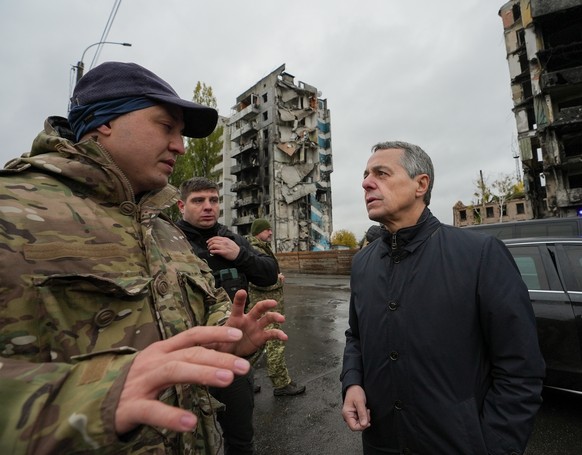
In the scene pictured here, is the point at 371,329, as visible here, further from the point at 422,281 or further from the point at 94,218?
the point at 94,218

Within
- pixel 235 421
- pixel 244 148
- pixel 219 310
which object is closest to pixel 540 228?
pixel 235 421

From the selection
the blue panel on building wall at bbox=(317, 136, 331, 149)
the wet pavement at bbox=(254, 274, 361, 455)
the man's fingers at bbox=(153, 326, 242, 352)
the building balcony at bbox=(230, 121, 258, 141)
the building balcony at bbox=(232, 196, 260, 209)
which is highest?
the building balcony at bbox=(230, 121, 258, 141)

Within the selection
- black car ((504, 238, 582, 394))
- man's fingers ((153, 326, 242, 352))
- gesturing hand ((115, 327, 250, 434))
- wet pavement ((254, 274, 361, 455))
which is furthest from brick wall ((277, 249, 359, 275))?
gesturing hand ((115, 327, 250, 434))

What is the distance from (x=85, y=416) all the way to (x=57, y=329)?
445 millimetres

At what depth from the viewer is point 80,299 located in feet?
3.46

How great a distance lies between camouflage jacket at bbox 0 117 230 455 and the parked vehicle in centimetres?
663

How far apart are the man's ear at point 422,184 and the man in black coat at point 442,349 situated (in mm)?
125

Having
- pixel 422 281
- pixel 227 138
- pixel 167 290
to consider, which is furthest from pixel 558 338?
pixel 227 138

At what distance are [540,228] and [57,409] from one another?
895cm

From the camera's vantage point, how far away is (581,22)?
2505cm

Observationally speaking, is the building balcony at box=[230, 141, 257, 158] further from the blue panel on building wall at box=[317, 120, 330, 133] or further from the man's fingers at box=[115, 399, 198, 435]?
the man's fingers at box=[115, 399, 198, 435]

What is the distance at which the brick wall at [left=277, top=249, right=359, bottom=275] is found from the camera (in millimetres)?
20219

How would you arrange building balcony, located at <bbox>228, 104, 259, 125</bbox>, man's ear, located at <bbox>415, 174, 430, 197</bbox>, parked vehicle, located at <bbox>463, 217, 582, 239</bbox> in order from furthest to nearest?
building balcony, located at <bbox>228, 104, 259, 125</bbox>, parked vehicle, located at <bbox>463, 217, 582, 239</bbox>, man's ear, located at <bbox>415, 174, 430, 197</bbox>

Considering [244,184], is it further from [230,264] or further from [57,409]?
[57,409]
